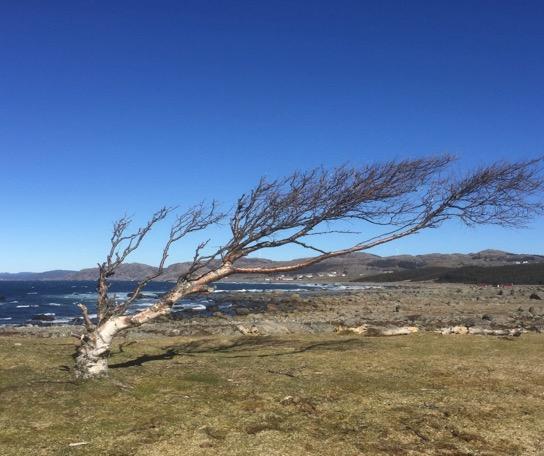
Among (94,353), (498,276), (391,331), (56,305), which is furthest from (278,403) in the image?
(498,276)

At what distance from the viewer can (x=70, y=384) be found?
8.52 meters

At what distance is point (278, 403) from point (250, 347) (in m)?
5.35

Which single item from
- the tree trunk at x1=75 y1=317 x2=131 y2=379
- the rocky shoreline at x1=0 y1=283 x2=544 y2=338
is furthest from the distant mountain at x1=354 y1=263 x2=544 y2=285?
the tree trunk at x1=75 y1=317 x2=131 y2=379

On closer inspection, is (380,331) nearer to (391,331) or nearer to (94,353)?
(391,331)

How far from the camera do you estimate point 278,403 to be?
25.4 feet

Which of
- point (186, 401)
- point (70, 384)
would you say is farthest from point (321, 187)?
point (70, 384)

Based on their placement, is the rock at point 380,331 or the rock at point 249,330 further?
the rock at point 249,330

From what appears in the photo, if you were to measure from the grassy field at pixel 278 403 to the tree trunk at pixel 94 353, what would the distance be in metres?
0.29

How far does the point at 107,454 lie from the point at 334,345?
8102 millimetres

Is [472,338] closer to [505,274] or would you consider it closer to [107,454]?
[107,454]

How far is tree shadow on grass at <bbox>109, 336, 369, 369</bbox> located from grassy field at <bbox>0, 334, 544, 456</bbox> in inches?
4.6

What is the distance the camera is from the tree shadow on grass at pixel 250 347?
11.8 m

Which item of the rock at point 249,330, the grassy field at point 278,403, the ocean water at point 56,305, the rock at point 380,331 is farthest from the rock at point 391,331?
the ocean water at point 56,305

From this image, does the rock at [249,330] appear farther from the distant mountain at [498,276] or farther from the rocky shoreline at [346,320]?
the distant mountain at [498,276]
